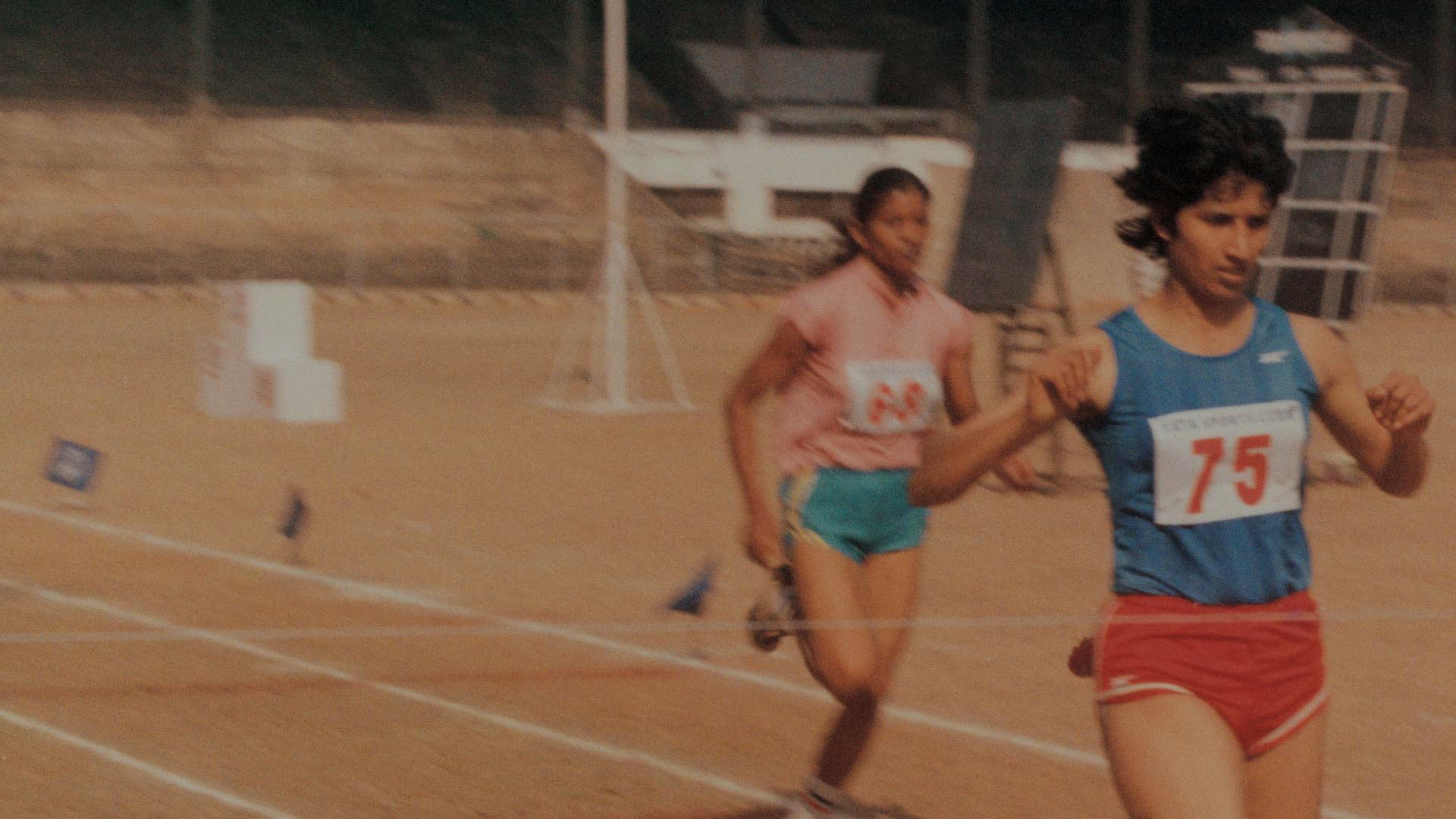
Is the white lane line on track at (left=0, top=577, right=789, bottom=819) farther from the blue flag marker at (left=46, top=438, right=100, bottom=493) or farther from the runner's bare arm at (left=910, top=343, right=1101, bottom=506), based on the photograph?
the runner's bare arm at (left=910, top=343, right=1101, bottom=506)

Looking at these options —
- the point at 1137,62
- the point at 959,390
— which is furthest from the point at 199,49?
the point at 959,390

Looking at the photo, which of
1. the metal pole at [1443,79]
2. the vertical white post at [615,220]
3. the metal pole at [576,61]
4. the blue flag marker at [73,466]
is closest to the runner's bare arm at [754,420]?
the blue flag marker at [73,466]

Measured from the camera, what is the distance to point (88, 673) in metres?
8.00

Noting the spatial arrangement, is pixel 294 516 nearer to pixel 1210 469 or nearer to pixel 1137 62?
pixel 1210 469

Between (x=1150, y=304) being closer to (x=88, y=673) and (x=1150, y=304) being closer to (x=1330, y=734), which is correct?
(x=1330, y=734)

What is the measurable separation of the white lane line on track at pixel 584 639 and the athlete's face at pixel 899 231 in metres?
2.04

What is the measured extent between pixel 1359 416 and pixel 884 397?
2.02m

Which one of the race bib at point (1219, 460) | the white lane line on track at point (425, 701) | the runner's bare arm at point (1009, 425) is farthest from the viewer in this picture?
the white lane line on track at point (425, 701)

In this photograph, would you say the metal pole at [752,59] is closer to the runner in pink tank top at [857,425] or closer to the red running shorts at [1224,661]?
the runner in pink tank top at [857,425]

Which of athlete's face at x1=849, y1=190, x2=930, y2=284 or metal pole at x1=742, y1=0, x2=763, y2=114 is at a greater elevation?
metal pole at x1=742, y1=0, x2=763, y2=114

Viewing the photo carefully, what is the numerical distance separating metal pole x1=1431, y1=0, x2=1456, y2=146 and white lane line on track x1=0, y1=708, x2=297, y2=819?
44145 mm

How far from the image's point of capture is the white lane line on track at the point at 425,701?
6414mm

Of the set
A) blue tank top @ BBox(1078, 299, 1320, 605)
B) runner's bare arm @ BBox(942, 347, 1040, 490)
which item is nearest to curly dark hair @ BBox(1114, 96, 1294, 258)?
blue tank top @ BBox(1078, 299, 1320, 605)

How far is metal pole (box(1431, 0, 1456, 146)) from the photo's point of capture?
153ft
